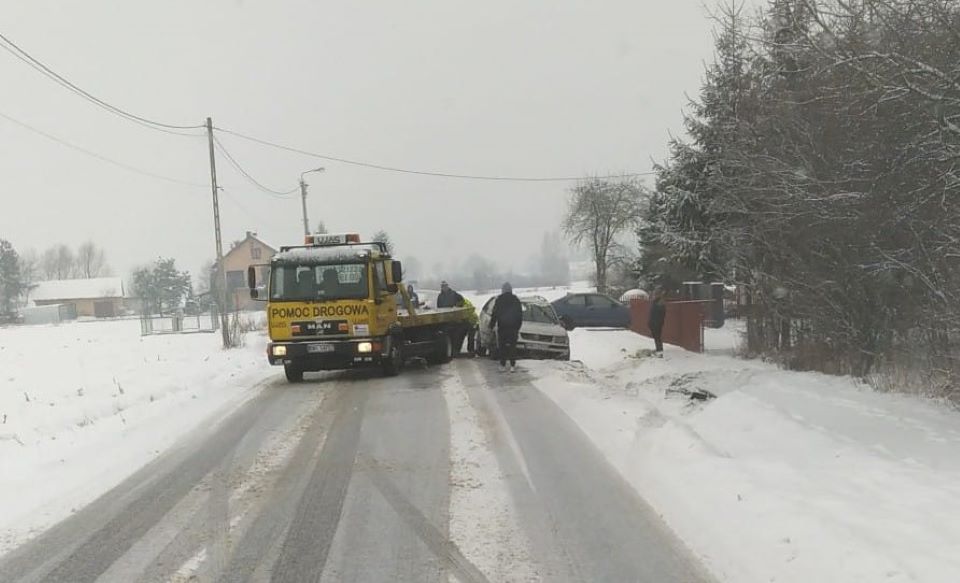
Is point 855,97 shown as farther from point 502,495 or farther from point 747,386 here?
point 502,495

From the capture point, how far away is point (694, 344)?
19.7 meters

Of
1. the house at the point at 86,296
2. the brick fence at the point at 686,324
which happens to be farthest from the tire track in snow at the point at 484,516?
the house at the point at 86,296

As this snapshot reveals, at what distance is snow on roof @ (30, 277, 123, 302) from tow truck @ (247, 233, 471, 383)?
335ft

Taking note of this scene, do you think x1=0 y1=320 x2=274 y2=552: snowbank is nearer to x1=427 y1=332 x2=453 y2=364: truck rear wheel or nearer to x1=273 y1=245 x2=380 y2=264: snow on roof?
x1=273 y1=245 x2=380 y2=264: snow on roof

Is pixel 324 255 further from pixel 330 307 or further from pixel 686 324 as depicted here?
pixel 686 324

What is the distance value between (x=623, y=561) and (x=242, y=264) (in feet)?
292

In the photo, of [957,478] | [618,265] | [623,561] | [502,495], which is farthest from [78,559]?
[618,265]

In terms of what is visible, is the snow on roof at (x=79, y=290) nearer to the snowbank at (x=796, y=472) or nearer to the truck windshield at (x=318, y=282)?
the truck windshield at (x=318, y=282)

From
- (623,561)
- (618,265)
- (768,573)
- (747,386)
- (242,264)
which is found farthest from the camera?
(242,264)

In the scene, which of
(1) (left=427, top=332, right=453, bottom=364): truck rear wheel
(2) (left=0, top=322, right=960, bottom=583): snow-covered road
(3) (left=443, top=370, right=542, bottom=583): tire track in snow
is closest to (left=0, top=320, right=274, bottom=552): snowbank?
(2) (left=0, top=322, right=960, bottom=583): snow-covered road

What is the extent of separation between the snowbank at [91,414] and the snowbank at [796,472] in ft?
16.6

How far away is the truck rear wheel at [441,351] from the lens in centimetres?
1625

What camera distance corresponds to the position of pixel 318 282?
43.9ft

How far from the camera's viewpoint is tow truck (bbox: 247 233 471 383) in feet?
43.0
